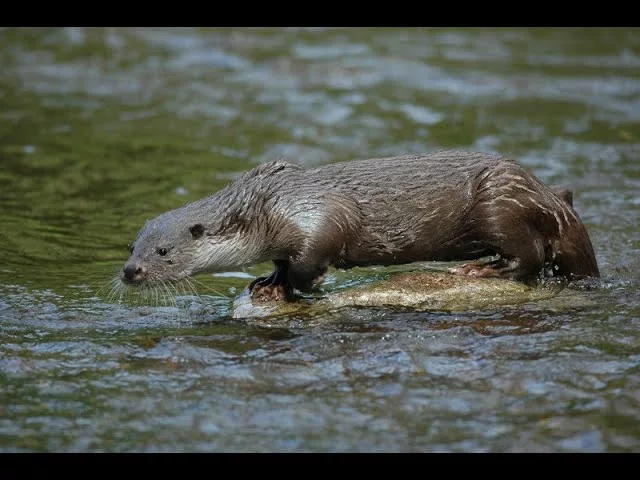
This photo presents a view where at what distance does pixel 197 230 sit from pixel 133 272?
0.50 metres

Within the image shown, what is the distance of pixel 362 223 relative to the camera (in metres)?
7.48

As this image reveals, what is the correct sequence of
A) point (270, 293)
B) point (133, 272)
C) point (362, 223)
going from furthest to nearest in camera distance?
point (270, 293)
point (362, 223)
point (133, 272)

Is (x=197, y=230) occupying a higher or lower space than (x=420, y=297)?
higher

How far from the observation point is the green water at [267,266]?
5797 mm

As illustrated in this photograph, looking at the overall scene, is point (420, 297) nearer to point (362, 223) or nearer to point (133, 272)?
point (362, 223)

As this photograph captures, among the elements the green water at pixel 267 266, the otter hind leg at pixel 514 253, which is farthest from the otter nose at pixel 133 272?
the otter hind leg at pixel 514 253

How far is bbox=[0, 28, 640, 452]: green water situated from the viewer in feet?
19.0

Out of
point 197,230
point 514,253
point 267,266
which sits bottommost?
point 267,266

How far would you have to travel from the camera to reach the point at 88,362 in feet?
21.6

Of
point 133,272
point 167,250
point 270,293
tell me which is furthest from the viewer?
point 270,293

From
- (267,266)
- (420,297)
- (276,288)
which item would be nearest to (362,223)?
(420,297)

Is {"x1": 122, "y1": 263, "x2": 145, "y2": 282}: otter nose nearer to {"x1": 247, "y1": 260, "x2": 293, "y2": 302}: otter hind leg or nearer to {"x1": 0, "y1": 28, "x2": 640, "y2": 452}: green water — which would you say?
{"x1": 0, "y1": 28, "x2": 640, "y2": 452}: green water

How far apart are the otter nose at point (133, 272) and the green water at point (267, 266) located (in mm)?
342

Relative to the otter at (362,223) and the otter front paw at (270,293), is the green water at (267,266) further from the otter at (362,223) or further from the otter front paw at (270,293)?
the otter at (362,223)
